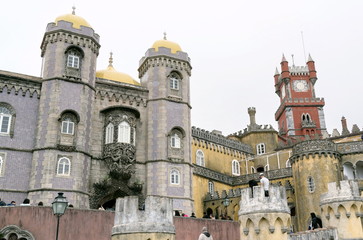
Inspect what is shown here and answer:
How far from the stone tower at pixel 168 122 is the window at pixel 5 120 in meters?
10.1

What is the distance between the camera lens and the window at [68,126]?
28677 millimetres

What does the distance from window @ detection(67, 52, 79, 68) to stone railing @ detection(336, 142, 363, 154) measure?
2268 cm

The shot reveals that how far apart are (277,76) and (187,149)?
47.6 metres

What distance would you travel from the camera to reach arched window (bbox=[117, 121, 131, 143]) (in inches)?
1217

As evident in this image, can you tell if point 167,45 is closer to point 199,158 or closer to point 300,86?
point 199,158

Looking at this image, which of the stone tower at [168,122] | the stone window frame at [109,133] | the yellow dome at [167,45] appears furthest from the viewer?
the yellow dome at [167,45]

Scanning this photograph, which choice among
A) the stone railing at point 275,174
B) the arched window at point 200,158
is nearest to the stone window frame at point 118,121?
the arched window at point 200,158

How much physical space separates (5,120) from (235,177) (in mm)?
26107

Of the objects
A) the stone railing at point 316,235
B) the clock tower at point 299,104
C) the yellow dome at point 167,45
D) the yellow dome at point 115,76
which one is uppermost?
the clock tower at point 299,104

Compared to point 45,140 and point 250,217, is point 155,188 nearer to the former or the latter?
point 45,140

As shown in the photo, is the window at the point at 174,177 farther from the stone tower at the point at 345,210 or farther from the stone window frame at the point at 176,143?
the stone tower at the point at 345,210

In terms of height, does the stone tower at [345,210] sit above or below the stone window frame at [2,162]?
below

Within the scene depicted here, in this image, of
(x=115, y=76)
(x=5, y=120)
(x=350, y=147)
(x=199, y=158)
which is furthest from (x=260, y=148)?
(x=5, y=120)

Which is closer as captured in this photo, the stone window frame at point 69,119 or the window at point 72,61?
the stone window frame at point 69,119
